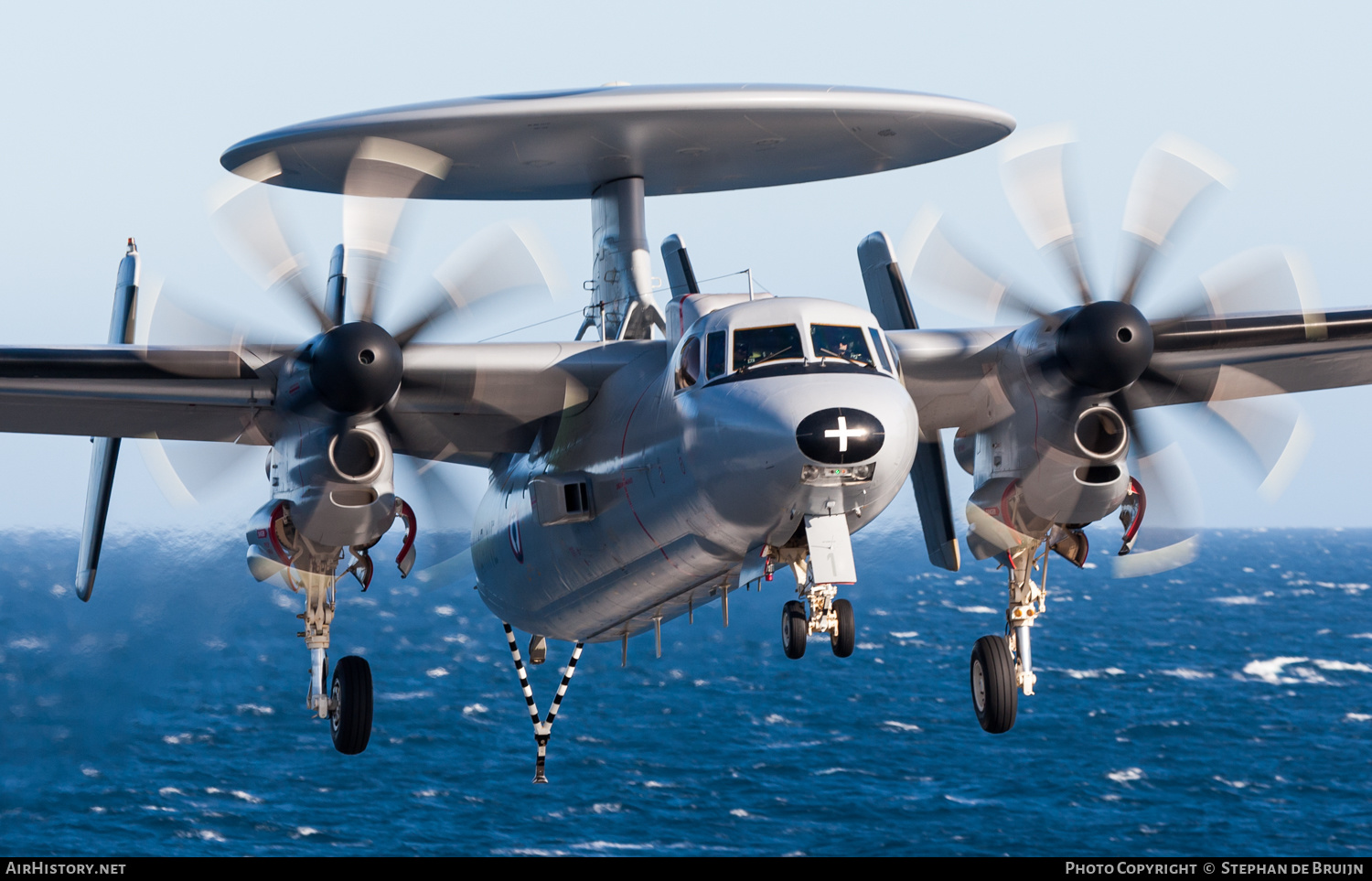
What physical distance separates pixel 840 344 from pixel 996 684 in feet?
18.2

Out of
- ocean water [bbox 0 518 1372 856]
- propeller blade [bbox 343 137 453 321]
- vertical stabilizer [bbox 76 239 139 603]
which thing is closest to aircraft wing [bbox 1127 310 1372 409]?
propeller blade [bbox 343 137 453 321]

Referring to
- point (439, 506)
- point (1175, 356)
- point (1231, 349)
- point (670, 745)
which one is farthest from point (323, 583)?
point (670, 745)

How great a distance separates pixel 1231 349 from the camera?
14500 mm

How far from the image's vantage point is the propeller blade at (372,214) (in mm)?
13953

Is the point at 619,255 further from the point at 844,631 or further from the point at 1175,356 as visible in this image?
the point at 1175,356

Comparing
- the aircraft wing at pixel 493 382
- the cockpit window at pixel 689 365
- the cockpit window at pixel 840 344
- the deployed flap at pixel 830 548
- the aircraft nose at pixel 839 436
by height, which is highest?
the aircraft wing at pixel 493 382

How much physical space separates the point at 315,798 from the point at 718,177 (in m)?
66.1

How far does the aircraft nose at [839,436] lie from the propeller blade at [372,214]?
5.78 metres

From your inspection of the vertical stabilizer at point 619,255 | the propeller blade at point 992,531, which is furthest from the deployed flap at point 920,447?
the vertical stabilizer at point 619,255

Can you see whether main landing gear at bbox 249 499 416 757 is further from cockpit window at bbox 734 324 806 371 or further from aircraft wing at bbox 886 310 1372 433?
aircraft wing at bbox 886 310 1372 433

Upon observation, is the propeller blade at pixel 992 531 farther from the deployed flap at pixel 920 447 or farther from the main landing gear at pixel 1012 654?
the deployed flap at pixel 920 447
